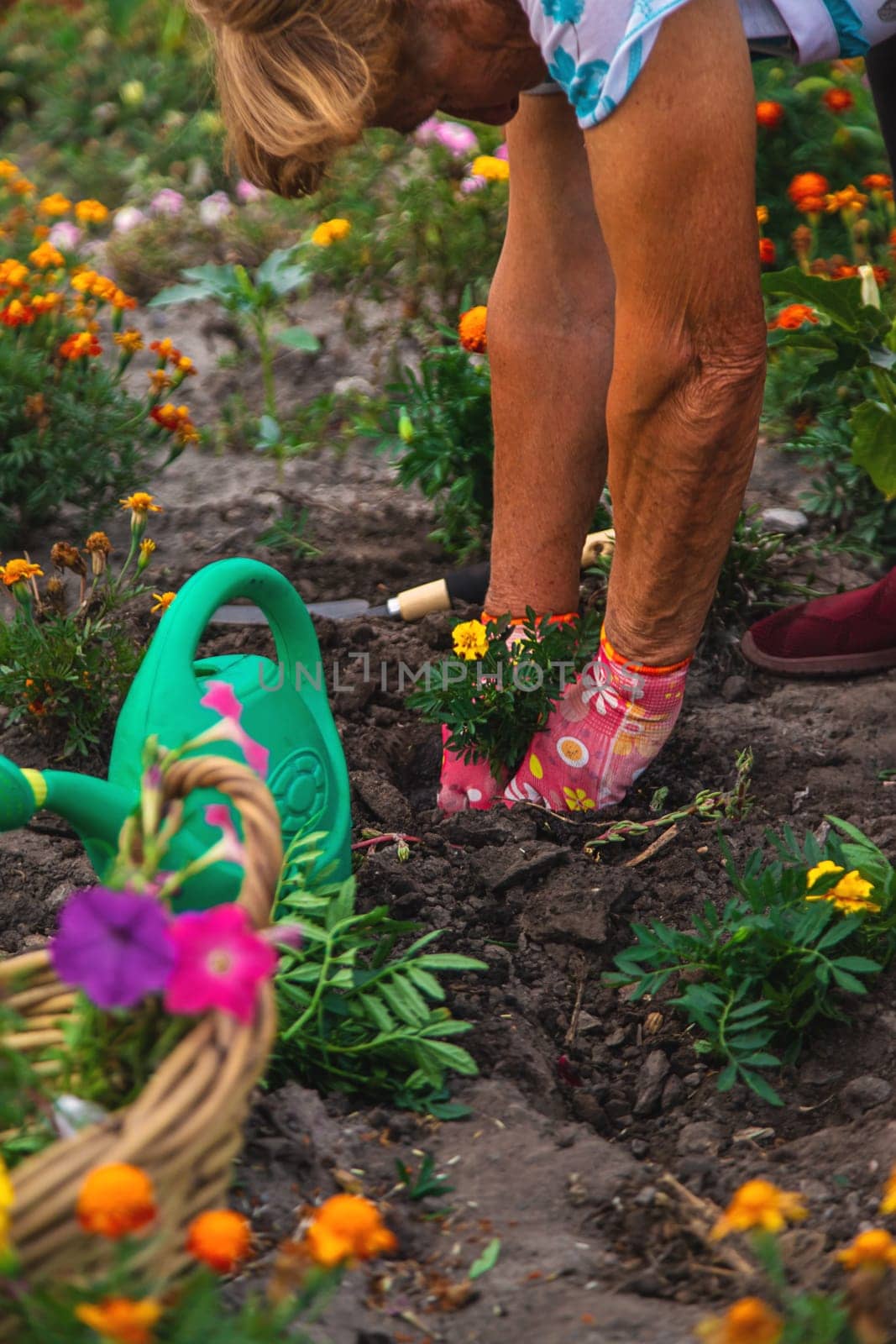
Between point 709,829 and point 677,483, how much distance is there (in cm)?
54

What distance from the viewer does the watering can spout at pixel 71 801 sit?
1292mm

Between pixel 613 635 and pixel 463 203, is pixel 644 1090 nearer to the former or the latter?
pixel 613 635

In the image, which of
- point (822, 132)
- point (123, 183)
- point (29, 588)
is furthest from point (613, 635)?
point (123, 183)

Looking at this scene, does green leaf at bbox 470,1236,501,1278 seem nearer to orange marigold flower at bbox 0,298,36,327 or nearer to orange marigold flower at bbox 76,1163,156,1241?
orange marigold flower at bbox 76,1163,156,1241

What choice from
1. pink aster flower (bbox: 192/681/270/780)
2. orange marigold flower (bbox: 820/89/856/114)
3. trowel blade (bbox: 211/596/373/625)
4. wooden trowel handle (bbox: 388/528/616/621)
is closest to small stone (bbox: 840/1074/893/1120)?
pink aster flower (bbox: 192/681/270/780)

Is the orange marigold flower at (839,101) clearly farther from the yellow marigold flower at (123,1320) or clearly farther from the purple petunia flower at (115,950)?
the yellow marigold flower at (123,1320)

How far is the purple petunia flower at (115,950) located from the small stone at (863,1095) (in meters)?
0.89

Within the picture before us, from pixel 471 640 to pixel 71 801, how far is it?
86 centimetres

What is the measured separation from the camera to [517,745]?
6.93 feet

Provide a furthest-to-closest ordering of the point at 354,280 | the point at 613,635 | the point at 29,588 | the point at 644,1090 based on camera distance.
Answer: the point at 354,280
the point at 29,588
the point at 613,635
the point at 644,1090

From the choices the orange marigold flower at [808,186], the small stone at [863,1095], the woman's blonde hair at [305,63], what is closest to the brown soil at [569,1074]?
the small stone at [863,1095]

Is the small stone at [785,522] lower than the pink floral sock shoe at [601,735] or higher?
lower

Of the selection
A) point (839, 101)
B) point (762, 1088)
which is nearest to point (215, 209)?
point (839, 101)

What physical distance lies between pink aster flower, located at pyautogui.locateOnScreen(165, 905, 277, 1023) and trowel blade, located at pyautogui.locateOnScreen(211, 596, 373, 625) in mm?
1628
